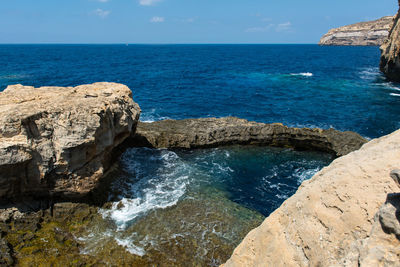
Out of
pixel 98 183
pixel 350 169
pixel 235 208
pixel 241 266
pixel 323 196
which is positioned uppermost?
pixel 350 169

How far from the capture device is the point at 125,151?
2292 centimetres

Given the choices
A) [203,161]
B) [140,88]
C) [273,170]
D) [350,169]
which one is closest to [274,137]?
[273,170]

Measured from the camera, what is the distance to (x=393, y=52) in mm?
51094

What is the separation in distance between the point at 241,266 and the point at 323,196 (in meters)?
2.83

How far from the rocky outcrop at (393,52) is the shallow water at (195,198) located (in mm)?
39541

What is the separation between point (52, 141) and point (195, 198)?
345 inches

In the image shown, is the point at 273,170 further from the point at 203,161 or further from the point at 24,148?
the point at 24,148

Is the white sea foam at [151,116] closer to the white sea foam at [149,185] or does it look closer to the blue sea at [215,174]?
the blue sea at [215,174]

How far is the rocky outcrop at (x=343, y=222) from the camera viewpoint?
413cm

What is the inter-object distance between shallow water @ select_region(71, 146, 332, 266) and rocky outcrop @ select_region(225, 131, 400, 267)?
298 inches

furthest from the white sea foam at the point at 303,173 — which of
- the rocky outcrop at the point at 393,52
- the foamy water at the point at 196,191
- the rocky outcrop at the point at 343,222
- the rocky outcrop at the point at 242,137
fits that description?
the rocky outcrop at the point at 393,52

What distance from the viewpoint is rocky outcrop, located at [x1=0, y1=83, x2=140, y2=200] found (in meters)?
13.3

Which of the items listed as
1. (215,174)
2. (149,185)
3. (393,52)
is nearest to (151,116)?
(215,174)
